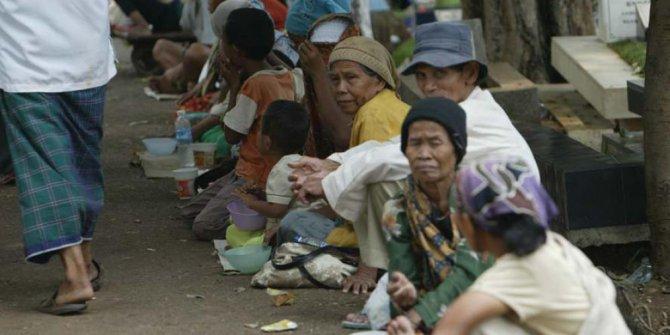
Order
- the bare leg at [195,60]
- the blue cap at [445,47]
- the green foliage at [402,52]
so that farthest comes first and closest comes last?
1. the green foliage at [402,52]
2. the bare leg at [195,60]
3. the blue cap at [445,47]

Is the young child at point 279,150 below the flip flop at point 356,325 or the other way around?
the other way around

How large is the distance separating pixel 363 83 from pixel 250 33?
5.37 ft

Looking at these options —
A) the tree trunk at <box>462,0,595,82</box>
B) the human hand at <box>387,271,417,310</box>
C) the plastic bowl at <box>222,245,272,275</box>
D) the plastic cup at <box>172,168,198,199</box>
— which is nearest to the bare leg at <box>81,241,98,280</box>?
the plastic bowl at <box>222,245,272,275</box>

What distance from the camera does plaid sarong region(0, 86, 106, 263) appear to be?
562 cm

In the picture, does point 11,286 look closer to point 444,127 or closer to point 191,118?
point 444,127

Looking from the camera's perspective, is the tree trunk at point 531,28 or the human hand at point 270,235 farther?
the tree trunk at point 531,28

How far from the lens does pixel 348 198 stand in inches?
219

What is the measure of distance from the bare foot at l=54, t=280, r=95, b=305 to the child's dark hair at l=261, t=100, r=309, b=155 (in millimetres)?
1418

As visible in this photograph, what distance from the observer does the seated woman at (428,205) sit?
475 centimetres

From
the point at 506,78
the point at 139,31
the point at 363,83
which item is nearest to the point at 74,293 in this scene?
the point at 363,83

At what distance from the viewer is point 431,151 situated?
4762mm

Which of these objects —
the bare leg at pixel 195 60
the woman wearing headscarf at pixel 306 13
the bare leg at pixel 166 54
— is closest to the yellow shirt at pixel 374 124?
the woman wearing headscarf at pixel 306 13

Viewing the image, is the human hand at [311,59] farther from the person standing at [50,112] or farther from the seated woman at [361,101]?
the person standing at [50,112]

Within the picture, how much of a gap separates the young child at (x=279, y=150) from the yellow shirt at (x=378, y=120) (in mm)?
→ 559
